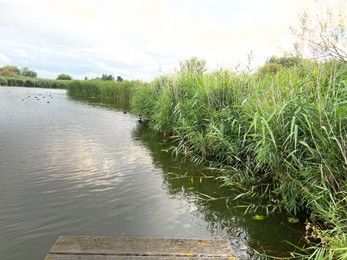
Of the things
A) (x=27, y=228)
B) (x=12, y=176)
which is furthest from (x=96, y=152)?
(x=27, y=228)

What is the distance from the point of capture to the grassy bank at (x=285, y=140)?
2639mm

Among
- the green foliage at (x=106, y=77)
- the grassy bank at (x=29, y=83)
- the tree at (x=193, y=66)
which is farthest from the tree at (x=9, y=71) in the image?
the tree at (x=193, y=66)

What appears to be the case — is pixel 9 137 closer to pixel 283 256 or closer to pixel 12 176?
pixel 12 176

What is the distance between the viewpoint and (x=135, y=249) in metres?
2.13

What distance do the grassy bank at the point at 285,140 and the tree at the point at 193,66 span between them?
4.59 feet

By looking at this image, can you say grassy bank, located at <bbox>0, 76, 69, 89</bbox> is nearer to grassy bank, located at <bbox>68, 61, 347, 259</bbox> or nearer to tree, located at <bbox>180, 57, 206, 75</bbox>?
tree, located at <bbox>180, 57, 206, 75</bbox>

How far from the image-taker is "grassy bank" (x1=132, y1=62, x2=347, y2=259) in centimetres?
264

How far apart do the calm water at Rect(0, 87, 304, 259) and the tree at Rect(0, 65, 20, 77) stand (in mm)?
52552

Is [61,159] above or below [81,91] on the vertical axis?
below

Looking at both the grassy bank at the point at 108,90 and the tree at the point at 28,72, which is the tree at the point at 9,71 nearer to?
the tree at the point at 28,72

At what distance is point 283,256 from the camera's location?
102 inches

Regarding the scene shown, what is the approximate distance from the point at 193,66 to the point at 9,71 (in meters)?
Answer: 55.9

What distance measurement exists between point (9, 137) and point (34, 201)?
14.7ft

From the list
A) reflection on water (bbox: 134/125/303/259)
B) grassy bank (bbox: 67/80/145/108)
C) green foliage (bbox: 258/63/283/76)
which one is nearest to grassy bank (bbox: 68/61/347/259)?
reflection on water (bbox: 134/125/303/259)
